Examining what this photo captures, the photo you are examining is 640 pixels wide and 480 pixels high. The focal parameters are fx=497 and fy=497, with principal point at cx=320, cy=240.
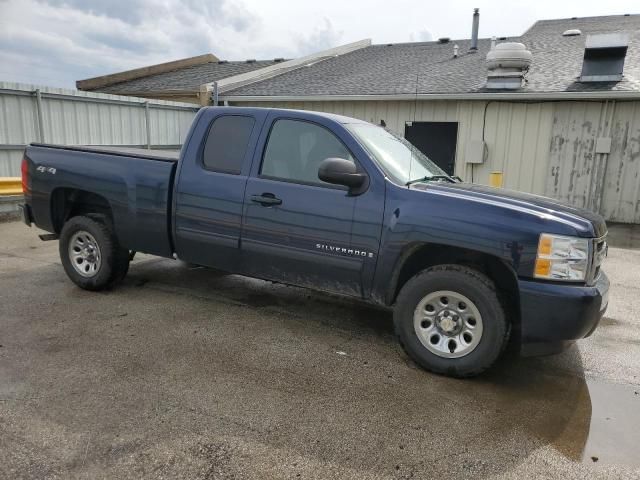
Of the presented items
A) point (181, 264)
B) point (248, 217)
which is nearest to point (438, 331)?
point (248, 217)

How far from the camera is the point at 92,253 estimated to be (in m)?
5.16

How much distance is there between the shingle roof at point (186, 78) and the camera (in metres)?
15.9

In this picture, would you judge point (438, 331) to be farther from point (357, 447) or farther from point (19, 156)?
point (19, 156)

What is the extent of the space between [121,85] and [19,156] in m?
8.73

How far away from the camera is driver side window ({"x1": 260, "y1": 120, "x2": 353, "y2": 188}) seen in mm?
4039

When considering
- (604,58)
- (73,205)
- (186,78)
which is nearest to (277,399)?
(73,205)

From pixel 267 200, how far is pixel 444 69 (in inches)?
426

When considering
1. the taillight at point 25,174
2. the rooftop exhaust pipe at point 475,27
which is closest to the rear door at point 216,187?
the taillight at point 25,174

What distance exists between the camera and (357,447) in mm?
2709

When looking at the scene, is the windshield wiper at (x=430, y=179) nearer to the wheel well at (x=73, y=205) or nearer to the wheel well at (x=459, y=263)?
the wheel well at (x=459, y=263)

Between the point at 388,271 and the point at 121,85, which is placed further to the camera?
the point at 121,85

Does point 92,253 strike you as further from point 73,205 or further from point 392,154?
point 392,154

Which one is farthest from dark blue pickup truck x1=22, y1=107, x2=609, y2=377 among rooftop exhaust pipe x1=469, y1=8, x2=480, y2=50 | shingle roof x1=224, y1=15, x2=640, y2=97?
rooftop exhaust pipe x1=469, y1=8, x2=480, y2=50

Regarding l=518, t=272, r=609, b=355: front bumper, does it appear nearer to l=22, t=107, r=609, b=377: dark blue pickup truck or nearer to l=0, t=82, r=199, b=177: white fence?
l=22, t=107, r=609, b=377: dark blue pickup truck
